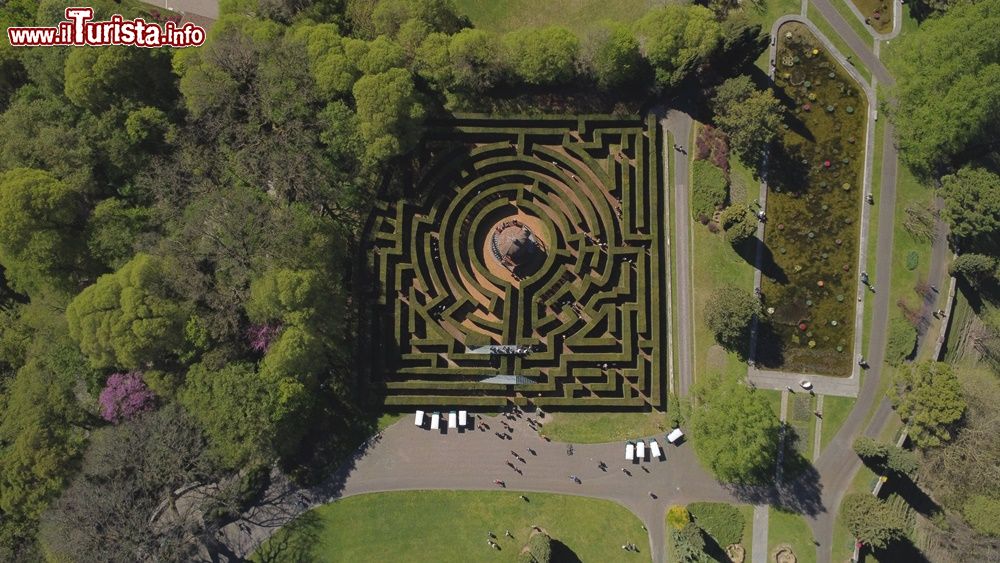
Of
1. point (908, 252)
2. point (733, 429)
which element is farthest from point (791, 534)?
point (908, 252)

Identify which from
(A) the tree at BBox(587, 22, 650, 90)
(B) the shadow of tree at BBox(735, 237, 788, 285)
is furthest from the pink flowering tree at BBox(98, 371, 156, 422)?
(B) the shadow of tree at BBox(735, 237, 788, 285)

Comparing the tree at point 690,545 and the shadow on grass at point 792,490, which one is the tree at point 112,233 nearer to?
the tree at point 690,545

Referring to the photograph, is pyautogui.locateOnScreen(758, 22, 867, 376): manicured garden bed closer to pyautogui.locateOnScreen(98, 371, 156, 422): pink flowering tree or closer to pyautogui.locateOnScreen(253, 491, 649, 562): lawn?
pyautogui.locateOnScreen(253, 491, 649, 562): lawn

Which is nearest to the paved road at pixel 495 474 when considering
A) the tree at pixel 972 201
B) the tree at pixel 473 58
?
the tree at pixel 972 201

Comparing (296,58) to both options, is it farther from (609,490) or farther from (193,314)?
(609,490)

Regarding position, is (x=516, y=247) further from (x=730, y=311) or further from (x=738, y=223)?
(x=738, y=223)

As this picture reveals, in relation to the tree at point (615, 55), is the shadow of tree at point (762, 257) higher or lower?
lower

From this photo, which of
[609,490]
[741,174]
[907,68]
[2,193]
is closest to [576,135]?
[741,174]
